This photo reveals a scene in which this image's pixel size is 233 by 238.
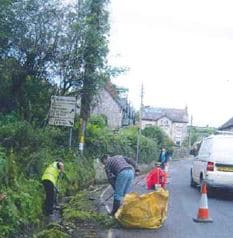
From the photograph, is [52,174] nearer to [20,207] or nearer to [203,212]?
[20,207]

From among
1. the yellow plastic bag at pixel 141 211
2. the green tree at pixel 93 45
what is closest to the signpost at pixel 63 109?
the green tree at pixel 93 45

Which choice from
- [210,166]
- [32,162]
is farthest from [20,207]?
[210,166]

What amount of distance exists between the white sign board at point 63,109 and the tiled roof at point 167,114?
101263 mm

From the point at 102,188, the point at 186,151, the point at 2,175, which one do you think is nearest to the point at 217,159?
the point at 102,188

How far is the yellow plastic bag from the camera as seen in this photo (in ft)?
38.5

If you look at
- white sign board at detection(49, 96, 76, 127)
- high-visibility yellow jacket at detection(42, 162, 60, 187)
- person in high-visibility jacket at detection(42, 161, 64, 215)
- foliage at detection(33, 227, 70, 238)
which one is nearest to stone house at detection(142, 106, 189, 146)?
white sign board at detection(49, 96, 76, 127)

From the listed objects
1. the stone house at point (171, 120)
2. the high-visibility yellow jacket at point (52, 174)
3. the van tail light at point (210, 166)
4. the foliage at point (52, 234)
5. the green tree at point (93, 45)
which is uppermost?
the stone house at point (171, 120)

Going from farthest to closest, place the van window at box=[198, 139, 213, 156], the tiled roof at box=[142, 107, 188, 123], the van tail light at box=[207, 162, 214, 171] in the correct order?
the tiled roof at box=[142, 107, 188, 123] < the van window at box=[198, 139, 213, 156] < the van tail light at box=[207, 162, 214, 171]

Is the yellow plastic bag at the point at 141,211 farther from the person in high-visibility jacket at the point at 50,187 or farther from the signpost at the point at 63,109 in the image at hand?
the signpost at the point at 63,109

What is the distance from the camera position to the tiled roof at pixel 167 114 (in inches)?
4887

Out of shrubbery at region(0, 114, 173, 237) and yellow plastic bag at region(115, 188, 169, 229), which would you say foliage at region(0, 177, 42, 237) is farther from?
yellow plastic bag at region(115, 188, 169, 229)

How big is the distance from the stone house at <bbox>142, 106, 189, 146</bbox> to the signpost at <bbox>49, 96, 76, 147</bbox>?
101 metres

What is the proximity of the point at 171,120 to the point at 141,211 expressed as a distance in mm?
116304

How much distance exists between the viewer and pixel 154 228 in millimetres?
11781
